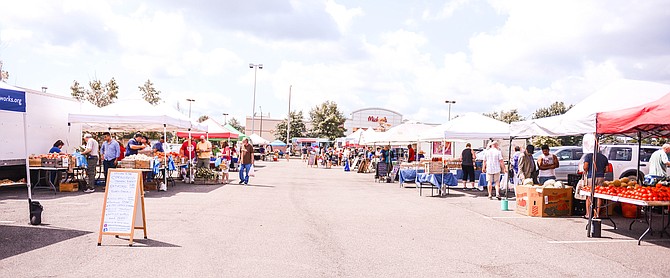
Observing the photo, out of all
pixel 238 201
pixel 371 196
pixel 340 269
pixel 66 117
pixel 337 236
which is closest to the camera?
pixel 340 269

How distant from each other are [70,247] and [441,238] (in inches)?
226

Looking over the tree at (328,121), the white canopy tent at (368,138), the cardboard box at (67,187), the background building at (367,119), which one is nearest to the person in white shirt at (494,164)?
the white canopy tent at (368,138)

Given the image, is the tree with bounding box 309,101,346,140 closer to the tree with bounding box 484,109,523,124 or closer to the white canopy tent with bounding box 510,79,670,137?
the tree with bounding box 484,109,523,124

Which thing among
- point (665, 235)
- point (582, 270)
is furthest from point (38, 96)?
point (665, 235)

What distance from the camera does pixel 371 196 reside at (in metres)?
15.9

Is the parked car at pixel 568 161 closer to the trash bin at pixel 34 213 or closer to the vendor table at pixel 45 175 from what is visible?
the vendor table at pixel 45 175

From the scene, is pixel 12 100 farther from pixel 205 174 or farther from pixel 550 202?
pixel 550 202

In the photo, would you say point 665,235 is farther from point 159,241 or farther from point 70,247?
point 70,247

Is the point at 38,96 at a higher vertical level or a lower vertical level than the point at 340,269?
higher

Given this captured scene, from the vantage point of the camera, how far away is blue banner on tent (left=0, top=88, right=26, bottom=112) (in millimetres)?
8820

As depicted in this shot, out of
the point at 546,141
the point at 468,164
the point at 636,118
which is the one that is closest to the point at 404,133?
the point at 468,164

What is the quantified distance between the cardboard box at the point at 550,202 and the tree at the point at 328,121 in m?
59.7

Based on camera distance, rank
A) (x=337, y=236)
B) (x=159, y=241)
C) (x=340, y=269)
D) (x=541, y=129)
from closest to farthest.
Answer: (x=340, y=269) < (x=159, y=241) < (x=337, y=236) < (x=541, y=129)

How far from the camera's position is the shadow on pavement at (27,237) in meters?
7.16
